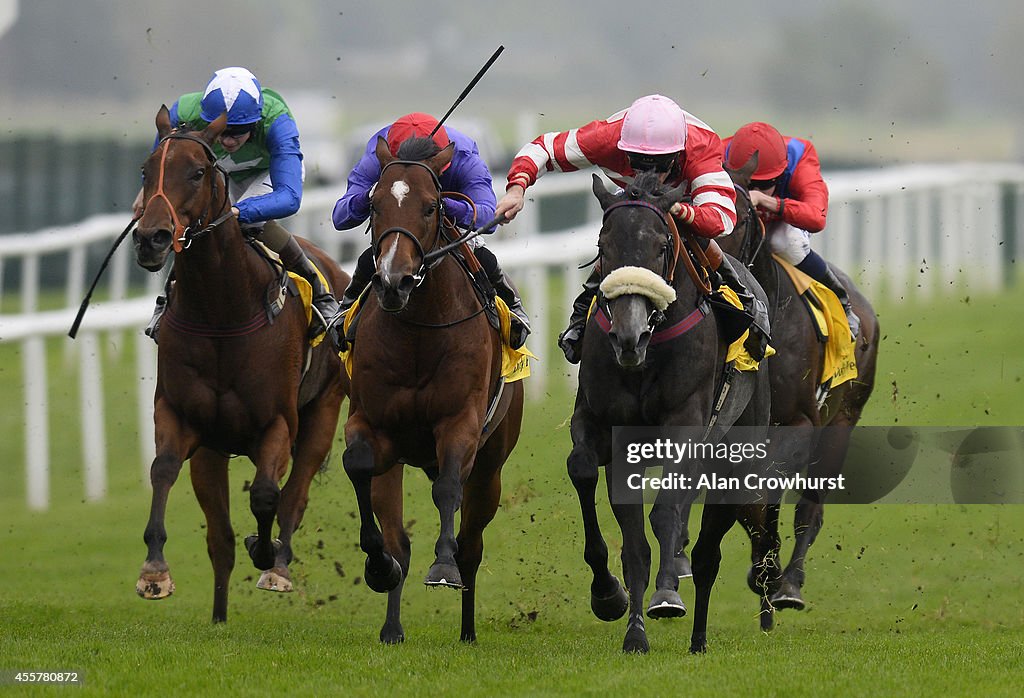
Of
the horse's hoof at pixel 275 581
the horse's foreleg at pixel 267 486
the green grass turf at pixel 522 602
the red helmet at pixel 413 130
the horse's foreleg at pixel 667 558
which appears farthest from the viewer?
the horse's hoof at pixel 275 581

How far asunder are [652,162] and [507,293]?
91cm

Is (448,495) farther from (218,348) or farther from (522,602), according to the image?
(522,602)

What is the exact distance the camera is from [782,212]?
809cm

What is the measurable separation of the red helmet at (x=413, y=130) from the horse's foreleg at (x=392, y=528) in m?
1.34

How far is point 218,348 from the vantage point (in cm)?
713

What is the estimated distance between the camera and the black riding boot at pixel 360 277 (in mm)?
6648

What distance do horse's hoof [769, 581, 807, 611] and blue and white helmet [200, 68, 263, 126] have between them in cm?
330

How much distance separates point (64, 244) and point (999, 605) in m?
6.90

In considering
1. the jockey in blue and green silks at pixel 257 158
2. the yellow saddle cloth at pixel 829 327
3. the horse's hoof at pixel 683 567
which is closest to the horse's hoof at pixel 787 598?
the horse's hoof at pixel 683 567

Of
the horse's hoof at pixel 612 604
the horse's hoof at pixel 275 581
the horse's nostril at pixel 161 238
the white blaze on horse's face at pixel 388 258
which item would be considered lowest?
the horse's hoof at pixel 612 604

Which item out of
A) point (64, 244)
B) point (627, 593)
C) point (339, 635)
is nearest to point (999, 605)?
point (627, 593)

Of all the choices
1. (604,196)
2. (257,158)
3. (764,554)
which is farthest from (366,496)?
(764,554)

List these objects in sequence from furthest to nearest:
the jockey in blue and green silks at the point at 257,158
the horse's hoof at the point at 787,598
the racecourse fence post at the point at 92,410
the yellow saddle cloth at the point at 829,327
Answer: the racecourse fence post at the point at 92,410 → the yellow saddle cloth at the point at 829,327 → the horse's hoof at the point at 787,598 → the jockey in blue and green silks at the point at 257,158

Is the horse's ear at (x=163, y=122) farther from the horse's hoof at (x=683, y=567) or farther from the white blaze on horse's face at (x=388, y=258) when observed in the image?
the horse's hoof at (x=683, y=567)
